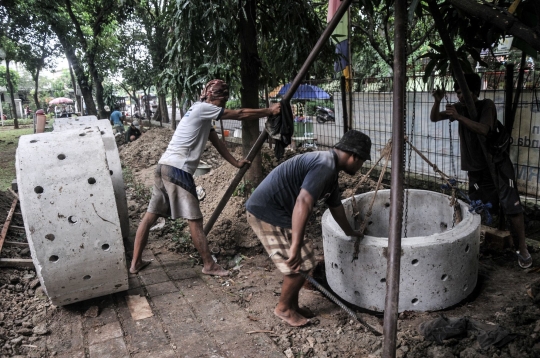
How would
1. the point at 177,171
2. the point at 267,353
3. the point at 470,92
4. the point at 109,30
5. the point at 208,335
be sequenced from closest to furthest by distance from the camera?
the point at 267,353, the point at 208,335, the point at 470,92, the point at 177,171, the point at 109,30

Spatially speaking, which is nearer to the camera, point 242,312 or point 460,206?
point 242,312

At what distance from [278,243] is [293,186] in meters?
0.50

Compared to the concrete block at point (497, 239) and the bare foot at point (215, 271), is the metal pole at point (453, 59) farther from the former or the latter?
the bare foot at point (215, 271)

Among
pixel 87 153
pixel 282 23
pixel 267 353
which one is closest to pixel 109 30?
pixel 282 23

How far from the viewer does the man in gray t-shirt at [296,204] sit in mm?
2939

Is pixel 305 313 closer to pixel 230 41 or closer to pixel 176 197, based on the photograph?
pixel 176 197

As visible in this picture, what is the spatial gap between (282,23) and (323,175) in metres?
2.93

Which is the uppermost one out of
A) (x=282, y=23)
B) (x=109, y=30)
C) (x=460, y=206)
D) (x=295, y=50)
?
(x=109, y=30)

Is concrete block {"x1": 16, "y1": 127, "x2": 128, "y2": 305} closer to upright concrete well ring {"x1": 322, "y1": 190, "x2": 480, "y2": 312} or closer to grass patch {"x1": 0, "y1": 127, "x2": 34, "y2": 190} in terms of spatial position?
upright concrete well ring {"x1": 322, "y1": 190, "x2": 480, "y2": 312}

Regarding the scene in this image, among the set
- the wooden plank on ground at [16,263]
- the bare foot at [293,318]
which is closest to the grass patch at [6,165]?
the wooden plank on ground at [16,263]

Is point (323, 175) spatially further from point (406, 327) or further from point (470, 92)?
point (470, 92)

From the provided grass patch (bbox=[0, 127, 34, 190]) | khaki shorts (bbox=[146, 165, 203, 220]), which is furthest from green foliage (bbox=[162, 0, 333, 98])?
grass patch (bbox=[0, 127, 34, 190])

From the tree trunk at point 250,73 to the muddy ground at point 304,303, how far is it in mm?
527

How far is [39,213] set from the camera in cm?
312
